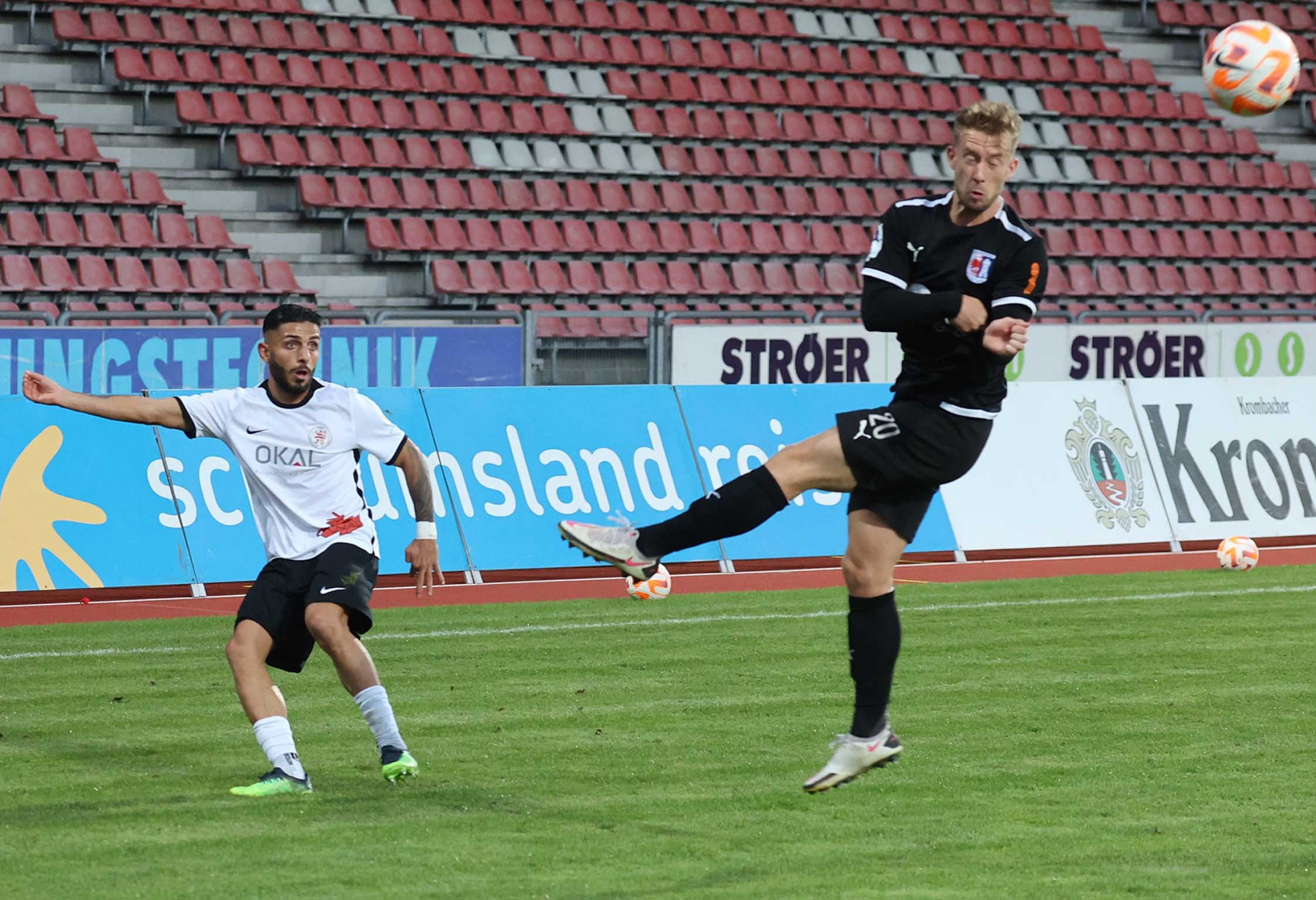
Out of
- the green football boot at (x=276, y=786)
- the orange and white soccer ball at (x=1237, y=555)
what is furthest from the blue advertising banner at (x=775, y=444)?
the green football boot at (x=276, y=786)

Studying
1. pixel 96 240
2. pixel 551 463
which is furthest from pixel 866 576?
pixel 96 240

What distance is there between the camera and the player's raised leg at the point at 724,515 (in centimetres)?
621

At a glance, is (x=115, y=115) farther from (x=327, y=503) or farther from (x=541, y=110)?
(x=327, y=503)

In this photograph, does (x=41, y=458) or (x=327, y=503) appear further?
(x=41, y=458)

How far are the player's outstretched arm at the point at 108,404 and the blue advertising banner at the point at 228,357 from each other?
7.35 meters

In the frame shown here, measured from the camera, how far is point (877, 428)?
6.33 m

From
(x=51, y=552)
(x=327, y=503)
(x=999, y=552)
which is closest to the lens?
(x=327, y=503)

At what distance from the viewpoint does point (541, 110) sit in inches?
985

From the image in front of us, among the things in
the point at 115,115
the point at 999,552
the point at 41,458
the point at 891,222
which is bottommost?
the point at 999,552

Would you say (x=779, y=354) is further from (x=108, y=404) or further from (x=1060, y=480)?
(x=108, y=404)

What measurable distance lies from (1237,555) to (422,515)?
9701 mm

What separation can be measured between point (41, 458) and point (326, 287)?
9090 millimetres

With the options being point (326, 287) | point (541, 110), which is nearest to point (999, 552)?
point (326, 287)

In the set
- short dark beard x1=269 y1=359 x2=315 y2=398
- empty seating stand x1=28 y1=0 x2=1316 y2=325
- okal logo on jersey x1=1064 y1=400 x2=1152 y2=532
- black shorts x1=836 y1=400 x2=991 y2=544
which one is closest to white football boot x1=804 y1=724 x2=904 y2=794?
black shorts x1=836 y1=400 x2=991 y2=544
